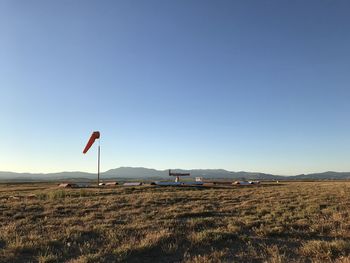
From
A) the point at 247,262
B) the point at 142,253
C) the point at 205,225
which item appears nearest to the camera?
the point at 247,262

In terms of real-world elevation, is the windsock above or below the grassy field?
above

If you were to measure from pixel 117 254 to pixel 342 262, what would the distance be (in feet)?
16.1

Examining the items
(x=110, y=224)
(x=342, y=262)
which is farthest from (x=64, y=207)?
(x=342, y=262)

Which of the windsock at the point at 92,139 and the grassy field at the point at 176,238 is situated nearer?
the grassy field at the point at 176,238

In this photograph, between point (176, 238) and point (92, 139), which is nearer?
point (176, 238)

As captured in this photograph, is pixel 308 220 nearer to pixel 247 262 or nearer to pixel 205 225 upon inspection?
pixel 205 225

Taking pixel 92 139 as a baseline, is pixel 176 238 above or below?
below

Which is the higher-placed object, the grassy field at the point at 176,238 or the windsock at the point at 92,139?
the windsock at the point at 92,139

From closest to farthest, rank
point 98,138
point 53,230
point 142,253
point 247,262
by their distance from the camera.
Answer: point 247,262
point 142,253
point 53,230
point 98,138

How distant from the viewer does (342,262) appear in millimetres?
7211

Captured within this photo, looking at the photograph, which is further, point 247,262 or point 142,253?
point 142,253

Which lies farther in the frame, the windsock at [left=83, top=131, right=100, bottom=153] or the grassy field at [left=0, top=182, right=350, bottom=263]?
the windsock at [left=83, top=131, right=100, bottom=153]

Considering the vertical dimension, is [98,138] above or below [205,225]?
above

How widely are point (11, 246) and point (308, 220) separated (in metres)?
10.0
